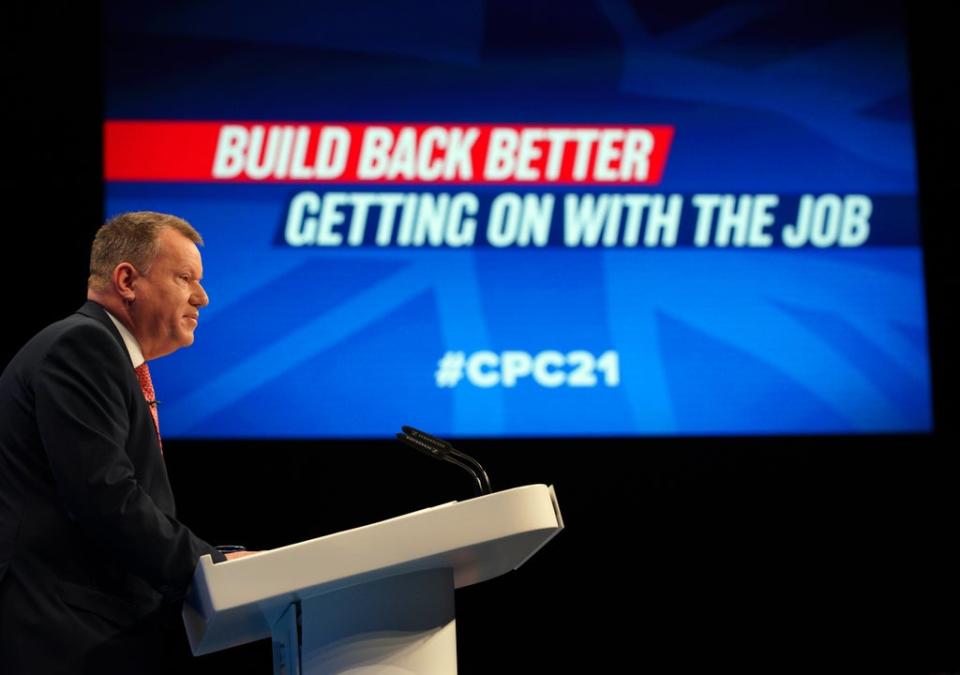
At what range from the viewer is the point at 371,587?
1.69 m

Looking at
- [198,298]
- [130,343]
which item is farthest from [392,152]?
[130,343]

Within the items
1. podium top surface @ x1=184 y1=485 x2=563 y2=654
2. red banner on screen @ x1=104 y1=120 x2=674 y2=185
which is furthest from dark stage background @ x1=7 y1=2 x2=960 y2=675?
podium top surface @ x1=184 y1=485 x2=563 y2=654

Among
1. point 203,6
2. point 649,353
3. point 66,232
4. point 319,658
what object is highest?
point 203,6

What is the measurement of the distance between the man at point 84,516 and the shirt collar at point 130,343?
0.04 meters

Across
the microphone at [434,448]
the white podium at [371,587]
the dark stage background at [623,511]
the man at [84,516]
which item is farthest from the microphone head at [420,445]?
the dark stage background at [623,511]

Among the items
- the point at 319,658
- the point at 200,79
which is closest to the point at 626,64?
the point at 200,79

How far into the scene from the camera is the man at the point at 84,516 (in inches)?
66.5

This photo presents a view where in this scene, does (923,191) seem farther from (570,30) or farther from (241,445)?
(241,445)

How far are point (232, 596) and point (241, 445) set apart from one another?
264 cm

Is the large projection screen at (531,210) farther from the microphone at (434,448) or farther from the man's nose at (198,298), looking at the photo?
the microphone at (434,448)

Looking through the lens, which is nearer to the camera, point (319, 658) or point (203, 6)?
point (319, 658)

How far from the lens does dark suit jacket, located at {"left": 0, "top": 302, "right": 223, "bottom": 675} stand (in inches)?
66.5

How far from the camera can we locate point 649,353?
397 centimetres

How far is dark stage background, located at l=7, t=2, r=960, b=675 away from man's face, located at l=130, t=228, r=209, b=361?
6.99ft
